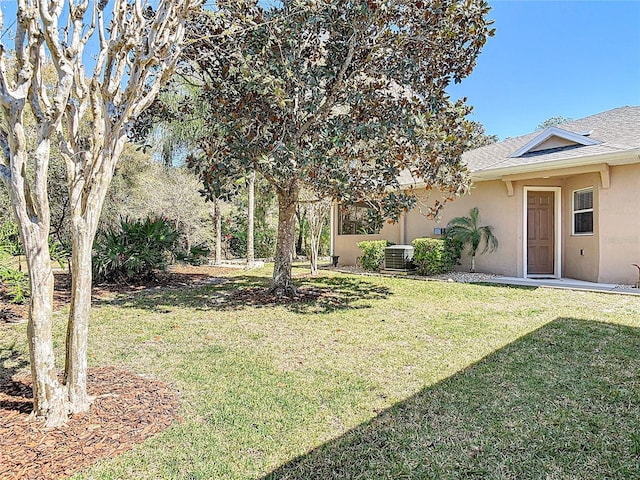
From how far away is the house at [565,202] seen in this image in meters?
8.80

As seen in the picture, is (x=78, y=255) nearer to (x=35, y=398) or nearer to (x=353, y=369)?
(x=35, y=398)

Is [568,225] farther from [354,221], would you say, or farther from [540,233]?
[354,221]

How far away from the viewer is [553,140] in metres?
10.5

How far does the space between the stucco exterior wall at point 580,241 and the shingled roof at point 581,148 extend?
0.84 m

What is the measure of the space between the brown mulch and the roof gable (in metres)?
10.8

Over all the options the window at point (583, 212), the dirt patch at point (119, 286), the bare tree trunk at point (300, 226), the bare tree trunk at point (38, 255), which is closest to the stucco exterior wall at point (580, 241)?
the window at point (583, 212)

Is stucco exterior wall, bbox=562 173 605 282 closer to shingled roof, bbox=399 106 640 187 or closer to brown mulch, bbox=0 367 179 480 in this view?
shingled roof, bbox=399 106 640 187

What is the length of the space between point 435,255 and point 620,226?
4.25m

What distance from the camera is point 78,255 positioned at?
9.48ft

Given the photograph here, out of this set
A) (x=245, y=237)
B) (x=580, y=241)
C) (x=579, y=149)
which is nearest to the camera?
(x=579, y=149)

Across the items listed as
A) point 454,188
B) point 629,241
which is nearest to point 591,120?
point 629,241

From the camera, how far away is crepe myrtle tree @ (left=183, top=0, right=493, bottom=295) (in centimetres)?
635

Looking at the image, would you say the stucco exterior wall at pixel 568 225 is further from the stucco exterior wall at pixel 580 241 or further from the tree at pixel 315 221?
the tree at pixel 315 221

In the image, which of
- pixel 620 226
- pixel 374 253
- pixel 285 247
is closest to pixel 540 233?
pixel 620 226
